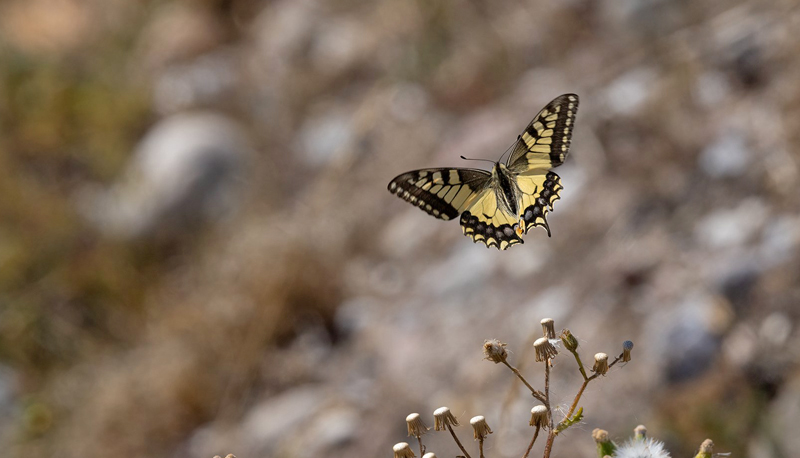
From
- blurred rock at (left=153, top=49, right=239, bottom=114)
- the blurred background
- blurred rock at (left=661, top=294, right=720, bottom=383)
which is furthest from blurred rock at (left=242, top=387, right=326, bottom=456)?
blurred rock at (left=153, top=49, right=239, bottom=114)

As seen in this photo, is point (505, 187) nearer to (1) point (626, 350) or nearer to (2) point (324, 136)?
(1) point (626, 350)

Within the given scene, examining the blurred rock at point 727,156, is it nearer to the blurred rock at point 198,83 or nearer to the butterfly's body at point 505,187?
the butterfly's body at point 505,187

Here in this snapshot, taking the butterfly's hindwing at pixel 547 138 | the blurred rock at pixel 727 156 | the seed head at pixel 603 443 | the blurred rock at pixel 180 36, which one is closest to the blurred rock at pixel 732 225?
the blurred rock at pixel 727 156

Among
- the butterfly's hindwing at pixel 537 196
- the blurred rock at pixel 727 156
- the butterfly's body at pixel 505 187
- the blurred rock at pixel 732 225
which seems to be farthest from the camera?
the blurred rock at pixel 727 156

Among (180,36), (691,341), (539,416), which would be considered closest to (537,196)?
(539,416)

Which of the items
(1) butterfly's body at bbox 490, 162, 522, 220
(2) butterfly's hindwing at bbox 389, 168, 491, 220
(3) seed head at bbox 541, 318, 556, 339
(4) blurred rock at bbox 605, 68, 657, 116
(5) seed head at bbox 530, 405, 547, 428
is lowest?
(5) seed head at bbox 530, 405, 547, 428

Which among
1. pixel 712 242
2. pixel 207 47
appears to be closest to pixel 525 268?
pixel 712 242

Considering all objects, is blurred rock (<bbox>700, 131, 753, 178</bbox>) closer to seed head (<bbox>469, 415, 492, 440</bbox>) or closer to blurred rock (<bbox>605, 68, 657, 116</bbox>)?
blurred rock (<bbox>605, 68, 657, 116</bbox>)
